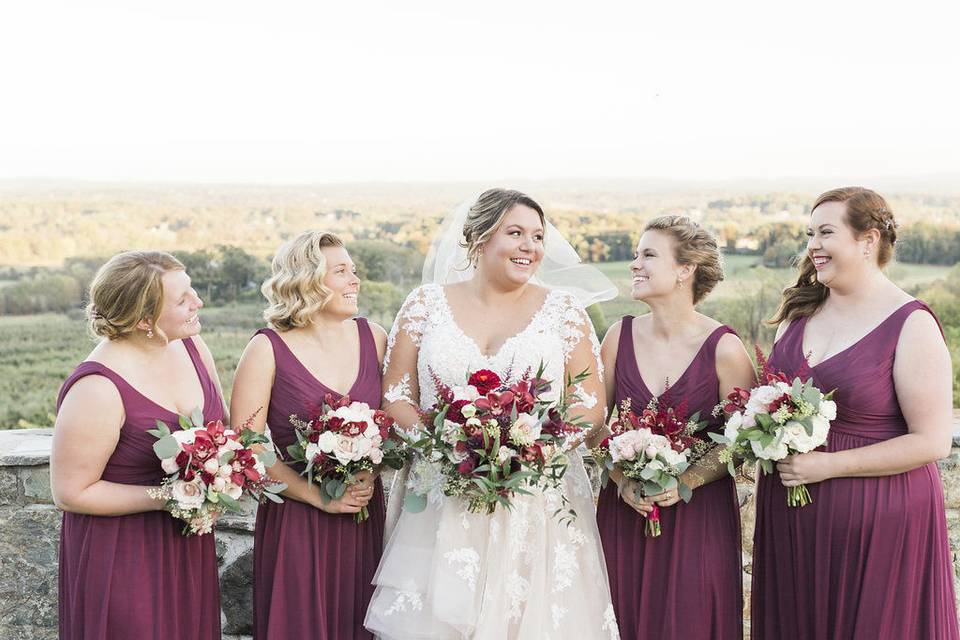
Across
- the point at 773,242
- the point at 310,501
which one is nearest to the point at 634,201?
the point at 773,242

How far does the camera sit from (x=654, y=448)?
3.63 m

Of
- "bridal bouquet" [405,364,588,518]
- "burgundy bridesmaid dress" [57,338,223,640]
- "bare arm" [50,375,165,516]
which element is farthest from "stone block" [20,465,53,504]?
"bridal bouquet" [405,364,588,518]

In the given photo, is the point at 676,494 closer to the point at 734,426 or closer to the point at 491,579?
the point at 734,426

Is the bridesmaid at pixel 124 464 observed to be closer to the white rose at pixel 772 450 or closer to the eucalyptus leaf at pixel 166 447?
the eucalyptus leaf at pixel 166 447

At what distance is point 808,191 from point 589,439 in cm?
646

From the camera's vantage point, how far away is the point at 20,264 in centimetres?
880

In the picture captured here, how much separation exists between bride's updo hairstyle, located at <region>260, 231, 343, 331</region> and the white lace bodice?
0.44 m

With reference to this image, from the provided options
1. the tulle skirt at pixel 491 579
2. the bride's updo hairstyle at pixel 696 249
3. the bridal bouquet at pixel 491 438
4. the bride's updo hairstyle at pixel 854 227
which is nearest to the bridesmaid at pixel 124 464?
the tulle skirt at pixel 491 579

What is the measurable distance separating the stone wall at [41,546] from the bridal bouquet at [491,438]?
1.45 metres

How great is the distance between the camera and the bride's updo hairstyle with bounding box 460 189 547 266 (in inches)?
160

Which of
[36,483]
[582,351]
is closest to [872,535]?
[582,351]

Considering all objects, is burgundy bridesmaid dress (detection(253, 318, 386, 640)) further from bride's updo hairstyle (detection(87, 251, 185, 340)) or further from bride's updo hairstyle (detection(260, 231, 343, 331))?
bride's updo hairstyle (detection(87, 251, 185, 340))

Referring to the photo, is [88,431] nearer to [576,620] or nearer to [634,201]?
[576,620]

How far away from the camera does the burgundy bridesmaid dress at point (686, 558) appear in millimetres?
3920
